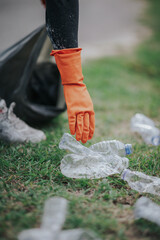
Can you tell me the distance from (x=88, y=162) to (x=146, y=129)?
3.16 feet

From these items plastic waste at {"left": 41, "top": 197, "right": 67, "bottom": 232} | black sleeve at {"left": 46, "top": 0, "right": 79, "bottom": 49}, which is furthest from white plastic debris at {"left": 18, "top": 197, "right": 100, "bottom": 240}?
black sleeve at {"left": 46, "top": 0, "right": 79, "bottom": 49}

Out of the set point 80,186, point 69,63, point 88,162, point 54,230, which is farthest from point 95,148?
point 54,230

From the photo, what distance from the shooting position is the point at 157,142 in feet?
7.12

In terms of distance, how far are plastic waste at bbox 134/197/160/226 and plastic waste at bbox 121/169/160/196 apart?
17 cm

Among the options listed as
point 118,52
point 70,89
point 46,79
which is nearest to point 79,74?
point 70,89

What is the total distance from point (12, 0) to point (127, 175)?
8.43 metres

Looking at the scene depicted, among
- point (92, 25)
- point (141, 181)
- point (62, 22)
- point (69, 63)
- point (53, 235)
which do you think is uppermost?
point (92, 25)

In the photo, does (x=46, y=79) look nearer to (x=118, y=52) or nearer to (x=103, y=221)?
(x=103, y=221)

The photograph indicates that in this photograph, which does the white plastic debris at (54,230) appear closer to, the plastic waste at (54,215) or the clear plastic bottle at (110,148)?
the plastic waste at (54,215)

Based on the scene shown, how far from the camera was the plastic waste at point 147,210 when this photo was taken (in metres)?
1.23

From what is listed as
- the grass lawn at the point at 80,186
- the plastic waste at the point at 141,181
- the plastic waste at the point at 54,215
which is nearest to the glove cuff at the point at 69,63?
the grass lawn at the point at 80,186

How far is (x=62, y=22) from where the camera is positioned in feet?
5.52

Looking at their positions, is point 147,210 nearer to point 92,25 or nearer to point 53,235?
point 53,235

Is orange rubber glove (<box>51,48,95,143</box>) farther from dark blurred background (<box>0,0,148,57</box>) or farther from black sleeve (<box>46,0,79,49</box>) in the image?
dark blurred background (<box>0,0,148,57</box>)
